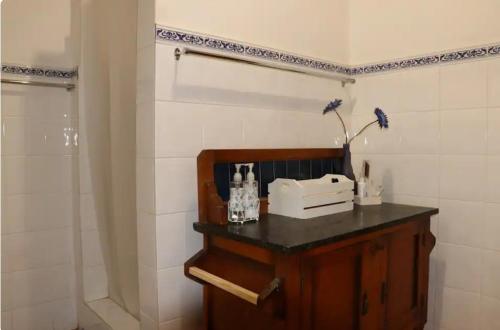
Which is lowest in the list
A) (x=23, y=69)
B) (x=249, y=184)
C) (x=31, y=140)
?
(x=249, y=184)

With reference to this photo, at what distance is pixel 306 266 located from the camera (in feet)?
3.34

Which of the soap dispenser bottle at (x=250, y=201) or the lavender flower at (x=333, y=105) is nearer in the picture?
the soap dispenser bottle at (x=250, y=201)

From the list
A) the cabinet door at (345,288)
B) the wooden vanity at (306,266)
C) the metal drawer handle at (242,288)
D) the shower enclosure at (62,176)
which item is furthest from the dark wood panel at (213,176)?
the shower enclosure at (62,176)

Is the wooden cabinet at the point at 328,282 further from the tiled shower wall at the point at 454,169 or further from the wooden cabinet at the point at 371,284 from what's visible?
the tiled shower wall at the point at 454,169

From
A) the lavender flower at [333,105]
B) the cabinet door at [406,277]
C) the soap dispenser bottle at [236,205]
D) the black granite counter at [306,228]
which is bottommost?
the cabinet door at [406,277]

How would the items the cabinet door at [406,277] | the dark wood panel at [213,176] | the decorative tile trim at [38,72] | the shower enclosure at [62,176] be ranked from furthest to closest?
the decorative tile trim at [38,72]
the shower enclosure at [62,176]
the cabinet door at [406,277]
the dark wood panel at [213,176]

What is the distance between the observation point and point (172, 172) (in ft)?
4.19

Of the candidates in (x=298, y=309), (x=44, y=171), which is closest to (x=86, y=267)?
(x=44, y=171)

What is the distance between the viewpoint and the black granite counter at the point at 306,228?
1.02 m

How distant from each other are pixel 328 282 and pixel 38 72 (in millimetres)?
1609

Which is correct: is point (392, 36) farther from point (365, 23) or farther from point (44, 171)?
point (44, 171)

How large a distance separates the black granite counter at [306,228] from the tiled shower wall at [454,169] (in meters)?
0.18

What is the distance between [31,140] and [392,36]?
173cm

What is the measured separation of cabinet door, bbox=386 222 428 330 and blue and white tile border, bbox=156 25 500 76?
0.69 m
